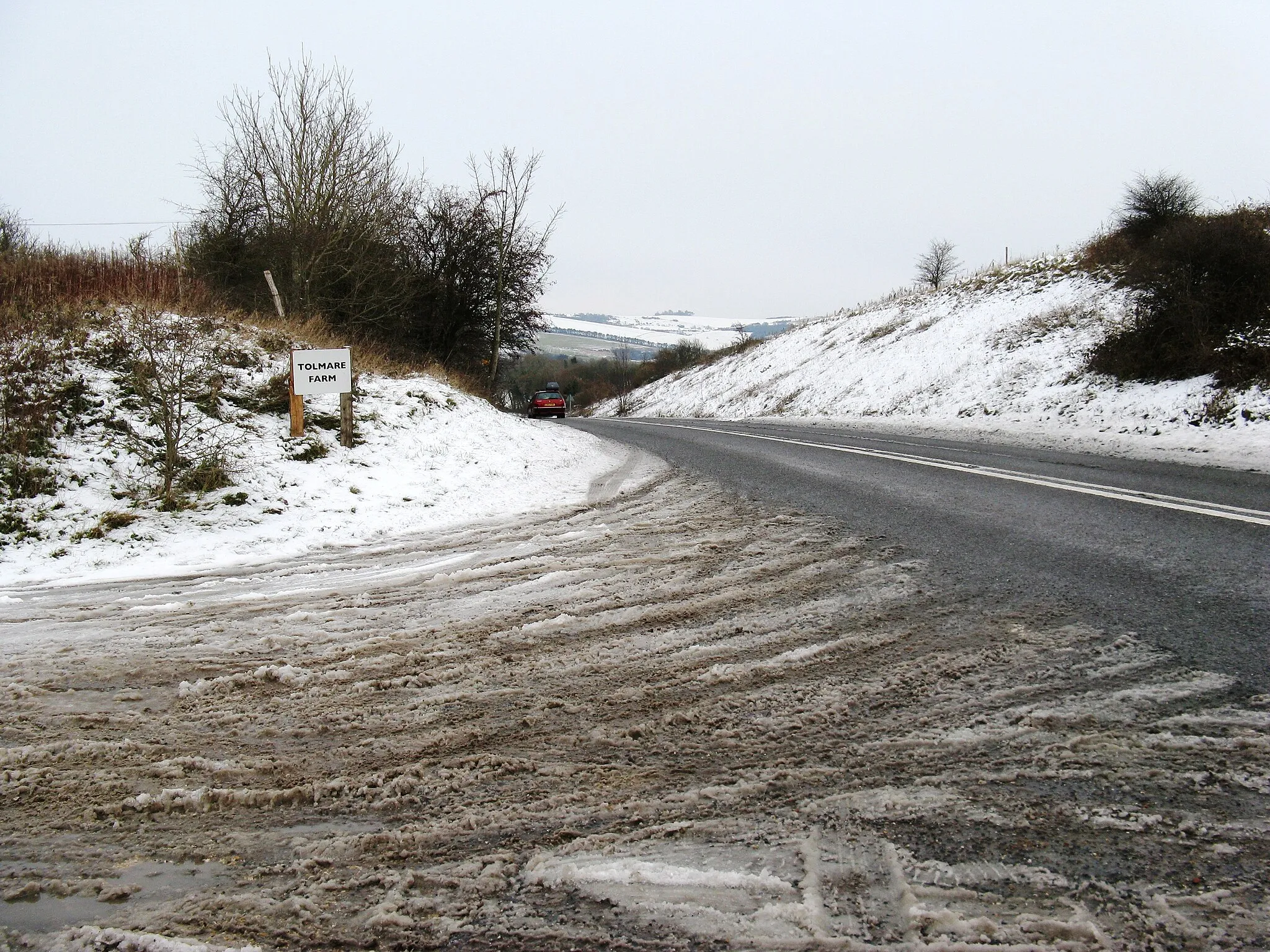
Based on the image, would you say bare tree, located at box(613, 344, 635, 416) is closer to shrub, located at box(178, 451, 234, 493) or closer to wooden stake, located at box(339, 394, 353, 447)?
wooden stake, located at box(339, 394, 353, 447)

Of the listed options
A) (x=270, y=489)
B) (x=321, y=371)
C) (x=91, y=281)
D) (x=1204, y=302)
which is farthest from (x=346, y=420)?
(x=1204, y=302)

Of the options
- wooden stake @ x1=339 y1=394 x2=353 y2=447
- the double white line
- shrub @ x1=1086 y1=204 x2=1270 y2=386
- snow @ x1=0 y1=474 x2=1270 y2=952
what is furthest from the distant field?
snow @ x1=0 y1=474 x2=1270 y2=952

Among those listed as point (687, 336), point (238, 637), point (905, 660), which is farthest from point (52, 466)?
point (687, 336)

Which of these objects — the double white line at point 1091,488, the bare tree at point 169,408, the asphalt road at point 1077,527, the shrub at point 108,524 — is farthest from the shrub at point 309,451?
the double white line at point 1091,488

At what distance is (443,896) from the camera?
1.73 m

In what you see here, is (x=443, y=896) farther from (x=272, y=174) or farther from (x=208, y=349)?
(x=272, y=174)

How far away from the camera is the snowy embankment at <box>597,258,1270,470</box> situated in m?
12.5

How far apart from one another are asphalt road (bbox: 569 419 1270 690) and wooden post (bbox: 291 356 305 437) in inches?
199

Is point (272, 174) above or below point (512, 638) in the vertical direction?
above

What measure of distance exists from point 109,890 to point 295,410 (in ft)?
25.7

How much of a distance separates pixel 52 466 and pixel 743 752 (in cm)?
739

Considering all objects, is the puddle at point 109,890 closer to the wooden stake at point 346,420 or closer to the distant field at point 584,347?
the wooden stake at point 346,420

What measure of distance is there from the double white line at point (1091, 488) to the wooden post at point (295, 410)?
7.86 meters

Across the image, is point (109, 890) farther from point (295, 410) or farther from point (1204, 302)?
point (1204, 302)
